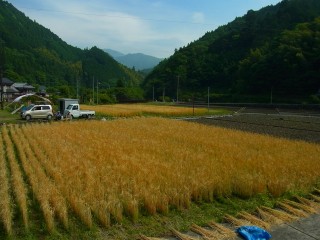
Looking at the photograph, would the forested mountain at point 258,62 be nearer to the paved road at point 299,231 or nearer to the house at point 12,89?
the house at point 12,89

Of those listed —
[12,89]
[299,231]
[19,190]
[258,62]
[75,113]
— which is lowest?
[299,231]

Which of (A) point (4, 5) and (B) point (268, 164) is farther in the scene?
(A) point (4, 5)

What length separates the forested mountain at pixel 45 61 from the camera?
357ft

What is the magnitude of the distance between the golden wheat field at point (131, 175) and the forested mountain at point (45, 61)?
266ft

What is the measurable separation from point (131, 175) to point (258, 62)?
63.0 m

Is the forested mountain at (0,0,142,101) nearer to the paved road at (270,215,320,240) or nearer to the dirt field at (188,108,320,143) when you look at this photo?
the dirt field at (188,108,320,143)

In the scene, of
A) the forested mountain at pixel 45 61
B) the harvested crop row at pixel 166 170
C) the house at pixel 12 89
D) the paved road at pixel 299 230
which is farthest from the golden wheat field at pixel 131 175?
the forested mountain at pixel 45 61

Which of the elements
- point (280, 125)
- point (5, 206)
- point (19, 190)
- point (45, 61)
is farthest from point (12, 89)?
point (5, 206)

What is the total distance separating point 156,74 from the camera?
358 ft

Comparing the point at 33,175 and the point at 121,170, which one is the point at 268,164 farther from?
the point at 33,175

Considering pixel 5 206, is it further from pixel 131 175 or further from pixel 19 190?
pixel 131 175

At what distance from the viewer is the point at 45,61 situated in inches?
4936

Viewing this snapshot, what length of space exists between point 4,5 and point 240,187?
17738 cm

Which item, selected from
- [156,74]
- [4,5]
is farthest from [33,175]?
[4,5]
